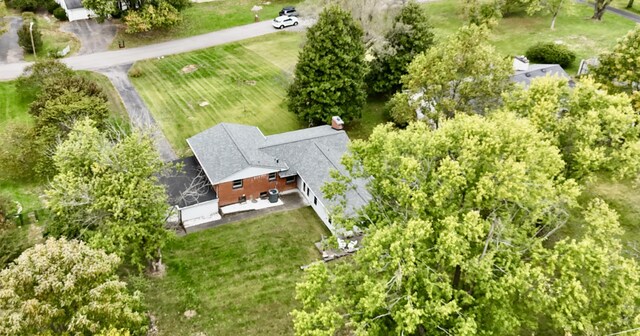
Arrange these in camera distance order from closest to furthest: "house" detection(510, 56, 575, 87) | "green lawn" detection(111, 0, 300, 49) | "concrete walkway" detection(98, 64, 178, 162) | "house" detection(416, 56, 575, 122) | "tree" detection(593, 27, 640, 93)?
"tree" detection(593, 27, 640, 93) → "house" detection(416, 56, 575, 122) → "concrete walkway" detection(98, 64, 178, 162) → "house" detection(510, 56, 575, 87) → "green lawn" detection(111, 0, 300, 49)

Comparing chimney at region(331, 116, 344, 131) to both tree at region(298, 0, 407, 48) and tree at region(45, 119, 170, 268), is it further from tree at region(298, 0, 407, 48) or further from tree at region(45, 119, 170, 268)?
tree at region(45, 119, 170, 268)

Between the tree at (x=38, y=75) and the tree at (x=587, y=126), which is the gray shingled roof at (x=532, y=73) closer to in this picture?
the tree at (x=587, y=126)

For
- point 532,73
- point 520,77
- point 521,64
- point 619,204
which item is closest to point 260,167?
point 619,204

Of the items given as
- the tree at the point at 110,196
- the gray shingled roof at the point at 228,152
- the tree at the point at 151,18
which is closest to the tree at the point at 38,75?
the tree at the point at 151,18

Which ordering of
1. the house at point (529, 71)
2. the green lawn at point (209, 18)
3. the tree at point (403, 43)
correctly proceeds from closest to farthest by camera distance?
the tree at point (403, 43) → the house at point (529, 71) → the green lawn at point (209, 18)

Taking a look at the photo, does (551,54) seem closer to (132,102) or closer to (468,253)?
(468,253)

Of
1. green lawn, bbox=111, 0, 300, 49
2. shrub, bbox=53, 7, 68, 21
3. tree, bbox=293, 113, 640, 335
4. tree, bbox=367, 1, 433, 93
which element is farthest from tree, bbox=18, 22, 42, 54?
tree, bbox=293, 113, 640, 335

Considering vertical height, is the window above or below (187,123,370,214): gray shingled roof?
below

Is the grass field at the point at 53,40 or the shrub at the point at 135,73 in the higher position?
the grass field at the point at 53,40
